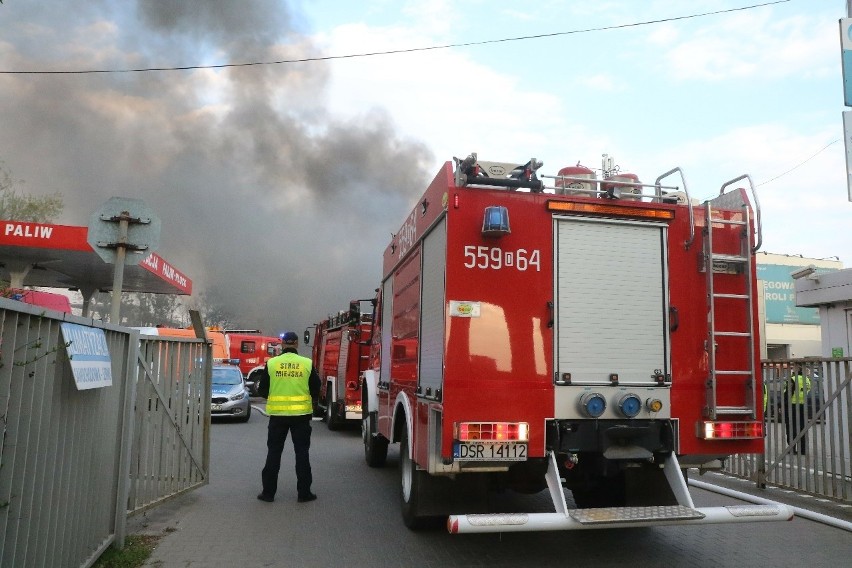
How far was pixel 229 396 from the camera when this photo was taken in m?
15.5

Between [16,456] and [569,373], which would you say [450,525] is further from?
[16,456]

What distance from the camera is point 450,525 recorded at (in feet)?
13.4

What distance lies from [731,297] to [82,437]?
467 cm

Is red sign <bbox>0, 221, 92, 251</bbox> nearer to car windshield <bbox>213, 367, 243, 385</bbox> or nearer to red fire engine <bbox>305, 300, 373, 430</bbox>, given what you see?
car windshield <bbox>213, 367, 243, 385</bbox>

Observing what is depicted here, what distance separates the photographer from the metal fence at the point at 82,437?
3094 mm

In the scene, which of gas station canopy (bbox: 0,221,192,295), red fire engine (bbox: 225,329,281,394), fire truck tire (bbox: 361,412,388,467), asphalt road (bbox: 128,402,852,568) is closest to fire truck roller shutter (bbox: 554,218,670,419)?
asphalt road (bbox: 128,402,852,568)

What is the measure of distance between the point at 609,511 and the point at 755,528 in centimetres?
244

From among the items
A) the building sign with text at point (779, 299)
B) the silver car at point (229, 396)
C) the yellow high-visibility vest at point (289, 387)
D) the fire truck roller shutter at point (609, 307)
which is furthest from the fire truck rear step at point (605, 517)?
the building sign with text at point (779, 299)

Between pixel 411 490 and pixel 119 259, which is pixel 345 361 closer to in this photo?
pixel 119 259

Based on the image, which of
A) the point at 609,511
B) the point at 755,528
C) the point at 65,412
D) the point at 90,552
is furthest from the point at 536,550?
the point at 65,412

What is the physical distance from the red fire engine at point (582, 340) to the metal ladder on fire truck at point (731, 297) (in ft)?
0.04

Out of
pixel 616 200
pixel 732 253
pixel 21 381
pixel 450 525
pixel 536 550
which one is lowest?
pixel 536 550

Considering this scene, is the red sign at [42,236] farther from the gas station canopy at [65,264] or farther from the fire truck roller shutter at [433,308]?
the fire truck roller shutter at [433,308]

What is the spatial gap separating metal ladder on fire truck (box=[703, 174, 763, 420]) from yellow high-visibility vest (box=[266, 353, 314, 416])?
3.96 meters
